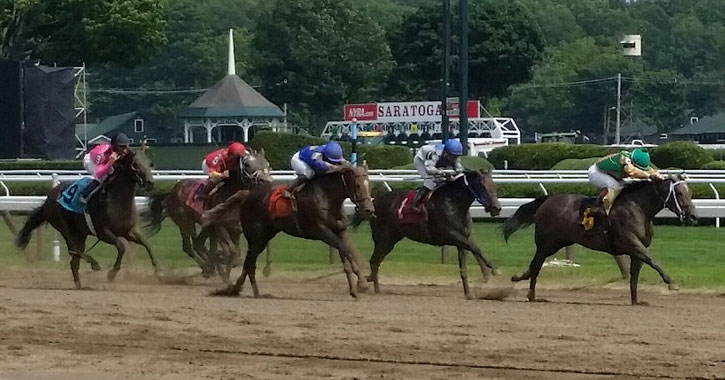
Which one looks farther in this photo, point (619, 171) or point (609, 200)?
point (619, 171)

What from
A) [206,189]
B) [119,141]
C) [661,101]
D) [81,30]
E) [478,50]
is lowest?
[661,101]

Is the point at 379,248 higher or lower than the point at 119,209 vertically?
lower

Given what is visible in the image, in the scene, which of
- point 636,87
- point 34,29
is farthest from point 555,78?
point 34,29

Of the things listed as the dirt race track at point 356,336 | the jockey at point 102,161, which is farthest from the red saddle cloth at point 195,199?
Result: the dirt race track at point 356,336

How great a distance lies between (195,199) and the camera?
14633 mm

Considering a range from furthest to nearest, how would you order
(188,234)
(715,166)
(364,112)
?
(364,112) < (715,166) < (188,234)

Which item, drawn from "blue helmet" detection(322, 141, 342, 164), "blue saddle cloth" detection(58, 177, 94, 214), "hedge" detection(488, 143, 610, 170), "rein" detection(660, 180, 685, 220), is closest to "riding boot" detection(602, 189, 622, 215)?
"rein" detection(660, 180, 685, 220)

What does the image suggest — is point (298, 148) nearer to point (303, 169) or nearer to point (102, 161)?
point (102, 161)

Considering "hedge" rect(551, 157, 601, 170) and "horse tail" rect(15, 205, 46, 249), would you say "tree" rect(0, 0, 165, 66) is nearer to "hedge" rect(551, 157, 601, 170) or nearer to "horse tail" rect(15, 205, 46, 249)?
"hedge" rect(551, 157, 601, 170)

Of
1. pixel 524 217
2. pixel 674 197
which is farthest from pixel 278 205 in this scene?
pixel 674 197

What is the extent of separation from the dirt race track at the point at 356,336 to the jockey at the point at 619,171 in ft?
3.19

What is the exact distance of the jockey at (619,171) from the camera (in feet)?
39.2

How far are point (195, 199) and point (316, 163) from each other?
2642 mm

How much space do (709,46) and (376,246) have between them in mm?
79149
